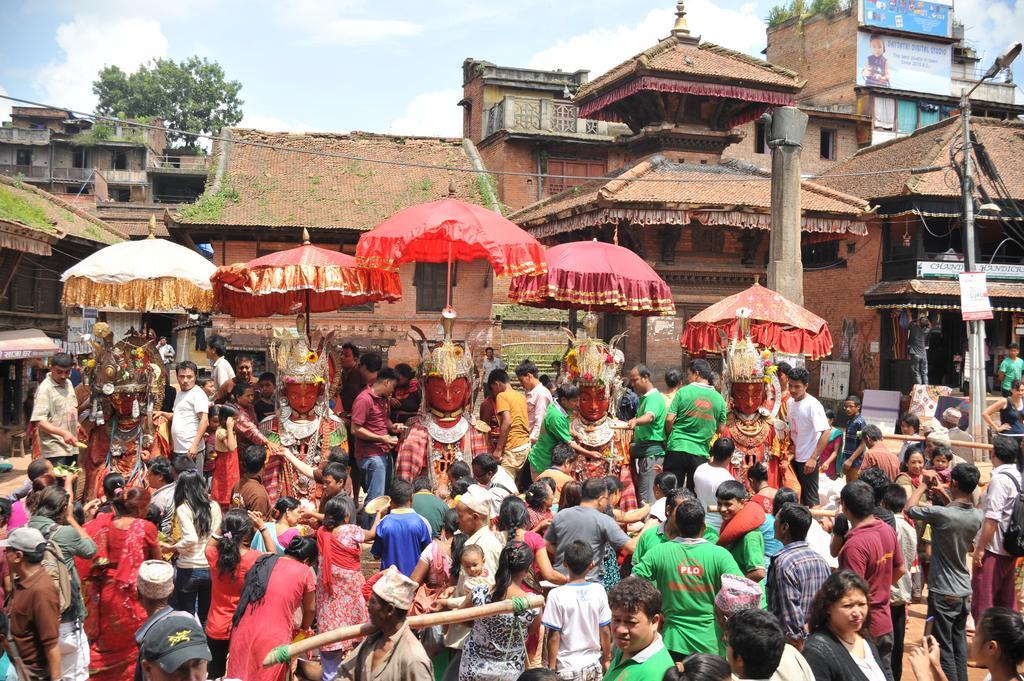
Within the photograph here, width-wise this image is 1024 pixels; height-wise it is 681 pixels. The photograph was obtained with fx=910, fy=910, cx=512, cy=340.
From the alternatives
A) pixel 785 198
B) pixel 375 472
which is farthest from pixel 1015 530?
pixel 785 198

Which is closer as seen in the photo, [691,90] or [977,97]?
[691,90]

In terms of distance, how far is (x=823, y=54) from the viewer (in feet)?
128

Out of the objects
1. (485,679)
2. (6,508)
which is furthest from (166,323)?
(485,679)

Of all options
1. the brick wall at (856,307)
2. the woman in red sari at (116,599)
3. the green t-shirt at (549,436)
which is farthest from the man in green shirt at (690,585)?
the brick wall at (856,307)

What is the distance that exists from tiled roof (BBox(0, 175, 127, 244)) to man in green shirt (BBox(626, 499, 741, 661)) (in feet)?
49.9

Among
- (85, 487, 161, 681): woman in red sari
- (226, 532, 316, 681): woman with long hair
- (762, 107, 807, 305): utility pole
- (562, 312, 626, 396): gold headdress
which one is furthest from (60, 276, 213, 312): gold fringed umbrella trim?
(762, 107, 807, 305): utility pole

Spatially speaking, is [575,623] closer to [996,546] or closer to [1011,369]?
[996,546]

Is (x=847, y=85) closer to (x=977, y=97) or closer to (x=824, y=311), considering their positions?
(x=977, y=97)

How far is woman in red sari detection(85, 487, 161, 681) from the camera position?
571cm

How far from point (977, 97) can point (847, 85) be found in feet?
25.2

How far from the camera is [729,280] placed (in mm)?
20125

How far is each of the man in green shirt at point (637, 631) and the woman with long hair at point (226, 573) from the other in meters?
2.38

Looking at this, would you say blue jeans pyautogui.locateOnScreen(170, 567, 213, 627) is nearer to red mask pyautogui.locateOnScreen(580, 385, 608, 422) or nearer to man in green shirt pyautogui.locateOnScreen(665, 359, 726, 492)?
red mask pyautogui.locateOnScreen(580, 385, 608, 422)

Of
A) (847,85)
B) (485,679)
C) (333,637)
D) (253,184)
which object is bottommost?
(485,679)
